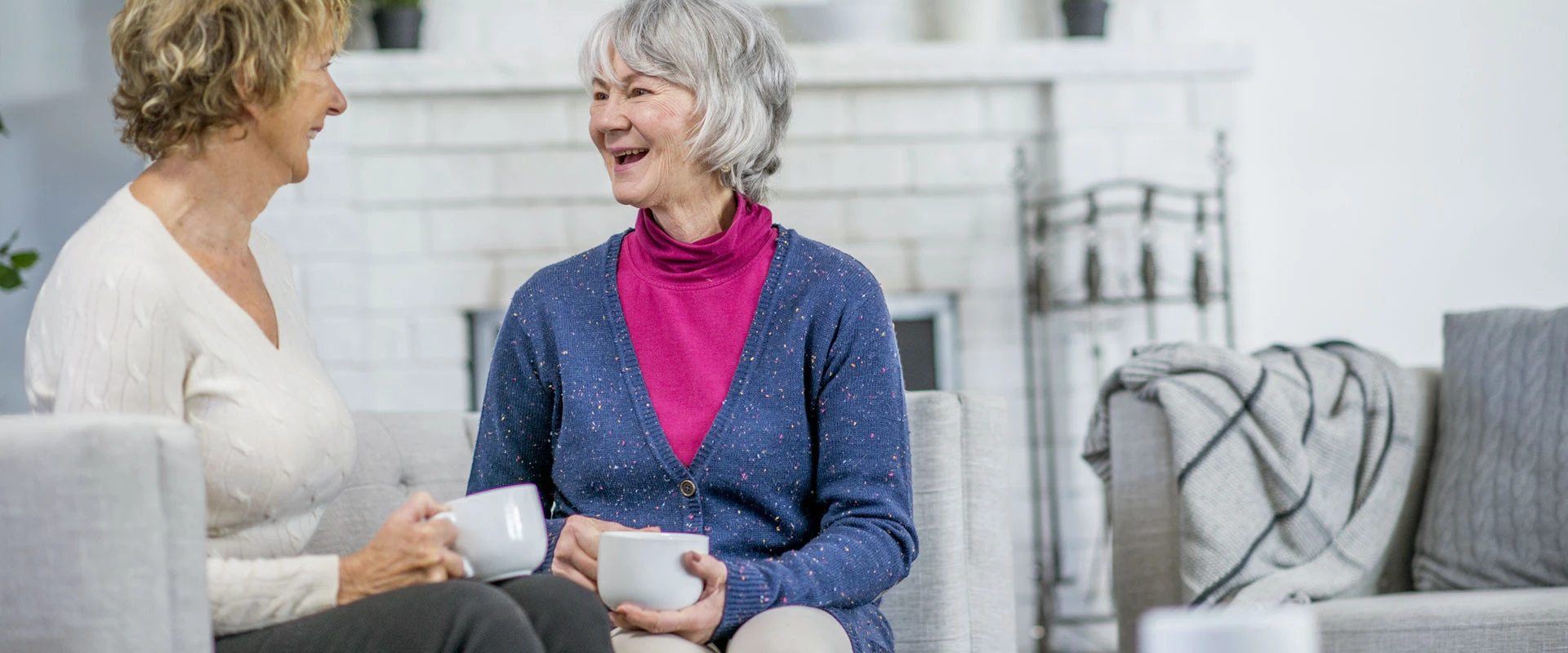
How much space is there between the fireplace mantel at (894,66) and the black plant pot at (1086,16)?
38mm

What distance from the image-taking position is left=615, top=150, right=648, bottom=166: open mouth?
4.72 ft

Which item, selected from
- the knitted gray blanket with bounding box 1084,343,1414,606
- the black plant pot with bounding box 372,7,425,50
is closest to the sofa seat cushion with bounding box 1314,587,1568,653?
the knitted gray blanket with bounding box 1084,343,1414,606

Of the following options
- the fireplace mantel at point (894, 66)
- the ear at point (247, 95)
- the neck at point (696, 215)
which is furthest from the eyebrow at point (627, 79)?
the fireplace mantel at point (894, 66)

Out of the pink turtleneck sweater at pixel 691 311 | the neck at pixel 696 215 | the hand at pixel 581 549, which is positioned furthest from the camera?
the neck at pixel 696 215

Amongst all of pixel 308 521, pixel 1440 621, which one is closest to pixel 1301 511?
pixel 1440 621

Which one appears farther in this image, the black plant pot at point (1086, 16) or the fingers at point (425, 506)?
the black plant pot at point (1086, 16)

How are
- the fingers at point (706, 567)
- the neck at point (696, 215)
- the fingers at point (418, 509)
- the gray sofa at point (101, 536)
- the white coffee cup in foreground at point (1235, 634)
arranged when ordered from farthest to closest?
1. the neck at point (696, 215)
2. the fingers at point (706, 567)
3. the fingers at point (418, 509)
4. the gray sofa at point (101, 536)
5. the white coffee cup in foreground at point (1235, 634)

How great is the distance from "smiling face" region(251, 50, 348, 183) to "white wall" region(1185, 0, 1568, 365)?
256 centimetres

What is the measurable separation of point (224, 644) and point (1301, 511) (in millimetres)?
1455

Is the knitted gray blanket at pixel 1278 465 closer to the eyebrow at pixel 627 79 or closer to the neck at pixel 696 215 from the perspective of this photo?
the neck at pixel 696 215

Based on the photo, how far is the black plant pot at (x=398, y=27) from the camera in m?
2.97

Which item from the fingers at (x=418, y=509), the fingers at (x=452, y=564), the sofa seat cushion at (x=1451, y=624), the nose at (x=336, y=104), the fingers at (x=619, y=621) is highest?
the nose at (x=336, y=104)

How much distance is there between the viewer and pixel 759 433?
4.36ft

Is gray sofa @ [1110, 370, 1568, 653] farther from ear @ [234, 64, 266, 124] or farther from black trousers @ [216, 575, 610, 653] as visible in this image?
ear @ [234, 64, 266, 124]
